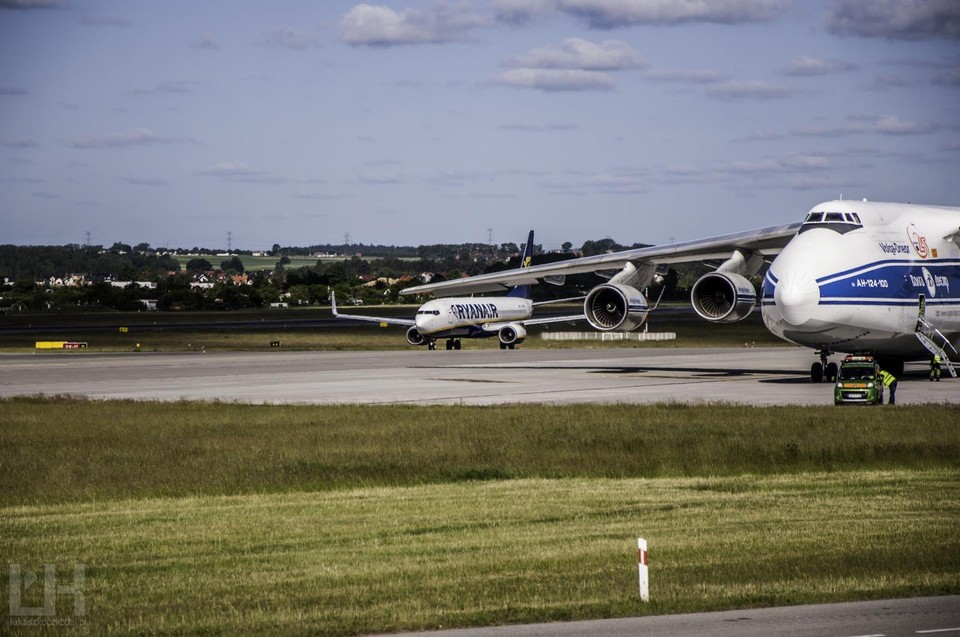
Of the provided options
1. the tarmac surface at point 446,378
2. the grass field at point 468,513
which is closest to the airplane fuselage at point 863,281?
the tarmac surface at point 446,378

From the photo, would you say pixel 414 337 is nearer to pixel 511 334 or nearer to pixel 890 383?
pixel 511 334

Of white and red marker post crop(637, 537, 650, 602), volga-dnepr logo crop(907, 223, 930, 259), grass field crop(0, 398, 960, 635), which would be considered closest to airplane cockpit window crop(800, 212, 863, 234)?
volga-dnepr logo crop(907, 223, 930, 259)

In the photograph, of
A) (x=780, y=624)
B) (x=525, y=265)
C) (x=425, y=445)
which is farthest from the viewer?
(x=525, y=265)

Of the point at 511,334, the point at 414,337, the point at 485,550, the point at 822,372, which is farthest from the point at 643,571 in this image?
the point at 414,337

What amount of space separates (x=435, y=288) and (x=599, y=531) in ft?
123

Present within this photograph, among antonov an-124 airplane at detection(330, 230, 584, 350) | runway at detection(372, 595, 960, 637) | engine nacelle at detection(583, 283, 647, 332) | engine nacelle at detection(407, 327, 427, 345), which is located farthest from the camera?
engine nacelle at detection(407, 327, 427, 345)

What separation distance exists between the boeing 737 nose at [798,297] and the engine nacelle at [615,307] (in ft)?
28.0

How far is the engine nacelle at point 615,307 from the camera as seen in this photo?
44219 mm

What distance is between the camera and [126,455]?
23.9 metres

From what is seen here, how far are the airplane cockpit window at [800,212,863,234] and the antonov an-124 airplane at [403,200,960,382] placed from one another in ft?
0.09

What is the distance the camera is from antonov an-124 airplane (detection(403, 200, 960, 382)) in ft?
119

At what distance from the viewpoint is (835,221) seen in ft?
125

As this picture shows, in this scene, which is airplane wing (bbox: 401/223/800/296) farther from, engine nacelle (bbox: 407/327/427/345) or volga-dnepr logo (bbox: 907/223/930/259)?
engine nacelle (bbox: 407/327/427/345)

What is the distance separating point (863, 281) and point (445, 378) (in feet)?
50.4
